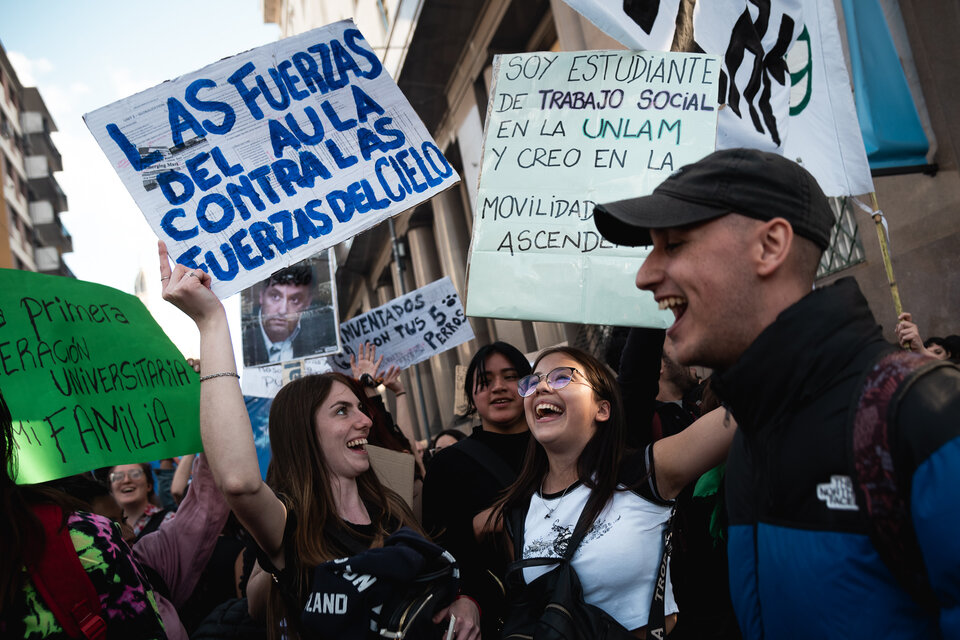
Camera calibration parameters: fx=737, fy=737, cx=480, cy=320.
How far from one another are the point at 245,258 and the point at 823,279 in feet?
16.5

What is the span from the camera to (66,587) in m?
1.64

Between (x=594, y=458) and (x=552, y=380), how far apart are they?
334 millimetres

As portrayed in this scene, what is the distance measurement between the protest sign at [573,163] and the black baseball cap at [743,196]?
134 centimetres

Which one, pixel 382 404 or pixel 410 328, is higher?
pixel 410 328

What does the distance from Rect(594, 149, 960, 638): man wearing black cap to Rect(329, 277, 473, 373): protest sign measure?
4579 mm

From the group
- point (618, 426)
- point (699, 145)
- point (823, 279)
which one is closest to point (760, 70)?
point (699, 145)

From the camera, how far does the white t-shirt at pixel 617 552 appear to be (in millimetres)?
2209

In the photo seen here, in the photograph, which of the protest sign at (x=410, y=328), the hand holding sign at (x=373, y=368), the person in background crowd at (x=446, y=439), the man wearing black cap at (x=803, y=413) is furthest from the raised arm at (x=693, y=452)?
the protest sign at (x=410, y=328)

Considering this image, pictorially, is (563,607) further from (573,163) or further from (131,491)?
(131,491)

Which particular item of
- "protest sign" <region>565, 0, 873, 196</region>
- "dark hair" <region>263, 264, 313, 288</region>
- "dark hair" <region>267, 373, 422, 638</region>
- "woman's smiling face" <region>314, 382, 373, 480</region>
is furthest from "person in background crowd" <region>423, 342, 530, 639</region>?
"dark hair" <region>263, 264, 313, 288</region>

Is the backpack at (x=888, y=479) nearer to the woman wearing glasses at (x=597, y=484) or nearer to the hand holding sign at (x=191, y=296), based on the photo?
the woman wearing glasses at (x=597, y=484)

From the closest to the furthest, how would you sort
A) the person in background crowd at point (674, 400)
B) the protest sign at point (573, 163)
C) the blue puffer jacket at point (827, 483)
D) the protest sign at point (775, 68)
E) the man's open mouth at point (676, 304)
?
the blue puffer jacket at point (827, 483) < the man's open mouth at point (676, 304) < the protest sign at point (573, 163) < the person in background crowd at point (674, 400) < the protest sign at point (775, 68)

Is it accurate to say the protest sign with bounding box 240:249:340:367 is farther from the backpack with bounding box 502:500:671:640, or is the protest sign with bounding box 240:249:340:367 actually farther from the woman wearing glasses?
the backpack with bounding box 502:500:671:640

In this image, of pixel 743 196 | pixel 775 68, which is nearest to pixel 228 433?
pixel 743 196
